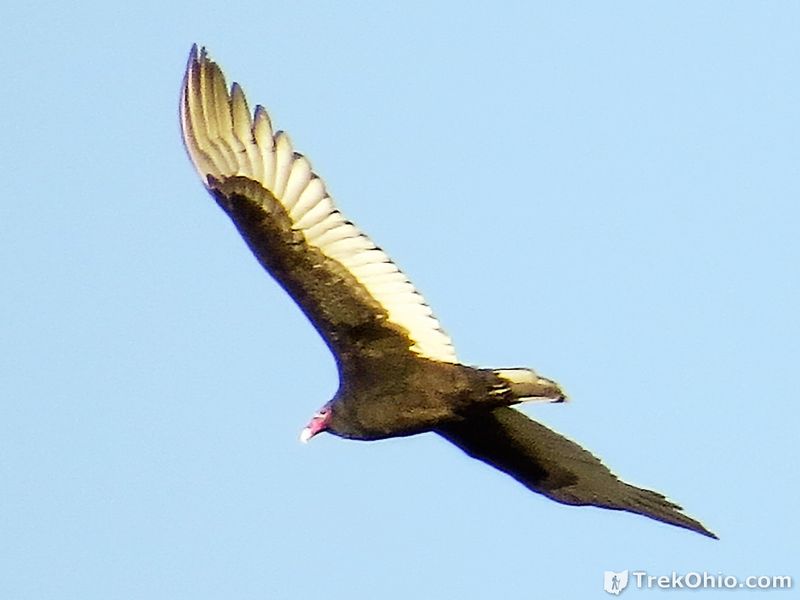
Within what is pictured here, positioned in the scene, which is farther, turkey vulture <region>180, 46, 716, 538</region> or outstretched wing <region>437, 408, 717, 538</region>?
outstretched wing <region>437, 408, 717, 538</region>

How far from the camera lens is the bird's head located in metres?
18.2

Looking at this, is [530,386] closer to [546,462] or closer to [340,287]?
[340,287]

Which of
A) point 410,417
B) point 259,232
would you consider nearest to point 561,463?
point 410,417

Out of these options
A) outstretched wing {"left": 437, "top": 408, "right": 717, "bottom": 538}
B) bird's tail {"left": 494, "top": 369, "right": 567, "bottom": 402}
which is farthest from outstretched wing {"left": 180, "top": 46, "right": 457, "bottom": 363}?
outstretched wing {"left": 437, "top": 408, "right": 717, "bottom": 538}

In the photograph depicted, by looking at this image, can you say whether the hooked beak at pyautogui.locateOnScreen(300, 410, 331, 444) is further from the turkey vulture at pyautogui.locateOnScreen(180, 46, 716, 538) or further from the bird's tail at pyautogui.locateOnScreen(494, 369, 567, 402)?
the bird's tail at pyautogui.locateOnScreen(494, 369, 567, 402)

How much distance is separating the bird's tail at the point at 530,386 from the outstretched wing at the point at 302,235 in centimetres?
44

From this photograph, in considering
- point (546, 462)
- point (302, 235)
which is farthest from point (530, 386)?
point (302, 235)

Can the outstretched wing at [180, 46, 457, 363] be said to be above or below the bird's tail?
above

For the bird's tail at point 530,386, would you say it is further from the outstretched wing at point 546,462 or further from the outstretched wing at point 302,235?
the outstretched wing at point 546,462

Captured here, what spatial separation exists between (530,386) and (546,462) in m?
1.53

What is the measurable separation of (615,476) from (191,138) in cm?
372

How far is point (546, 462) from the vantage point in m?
19.0

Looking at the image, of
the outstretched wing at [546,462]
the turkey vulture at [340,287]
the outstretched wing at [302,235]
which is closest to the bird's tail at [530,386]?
the turkey vulture at [340,287]

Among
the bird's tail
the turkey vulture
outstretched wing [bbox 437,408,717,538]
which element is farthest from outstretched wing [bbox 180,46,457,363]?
outstretched wing [bbox 437,408,717,538]
